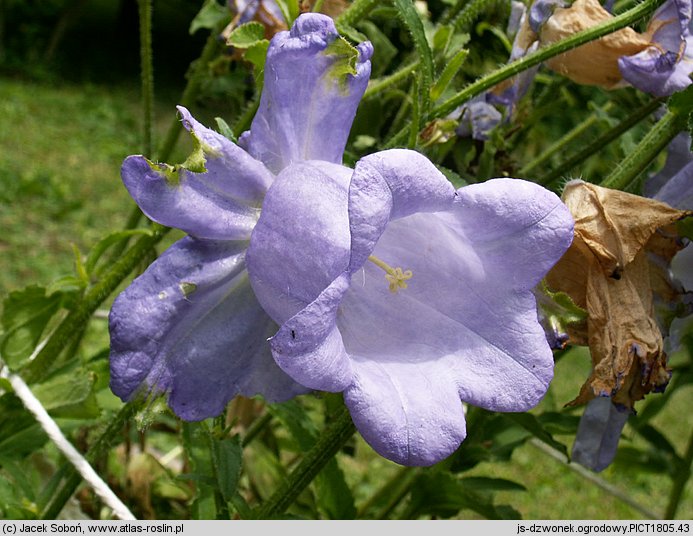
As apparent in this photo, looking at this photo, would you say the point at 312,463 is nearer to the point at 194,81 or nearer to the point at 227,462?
the point at 227,462

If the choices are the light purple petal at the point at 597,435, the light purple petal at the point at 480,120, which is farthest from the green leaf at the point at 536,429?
the light purple petal at the point at 480,120

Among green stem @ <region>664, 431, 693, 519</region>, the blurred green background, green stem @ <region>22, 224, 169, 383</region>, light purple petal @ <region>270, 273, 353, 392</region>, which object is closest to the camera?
light purple petal @ <region>270, 273, 353, 392</region>

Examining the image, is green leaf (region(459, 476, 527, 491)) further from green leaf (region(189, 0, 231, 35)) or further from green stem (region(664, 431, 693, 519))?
green leaf (region(189, 0, 231, 35))

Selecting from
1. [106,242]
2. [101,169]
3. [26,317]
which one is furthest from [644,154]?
[101,169]

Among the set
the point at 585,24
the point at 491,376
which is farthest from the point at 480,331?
the point at 585,24

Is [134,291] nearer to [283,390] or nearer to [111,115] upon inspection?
[283,390]

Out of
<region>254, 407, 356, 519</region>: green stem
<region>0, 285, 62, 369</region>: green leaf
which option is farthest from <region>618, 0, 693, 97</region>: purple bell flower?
<region>0, 285, 62, 369</region>: green leaf
